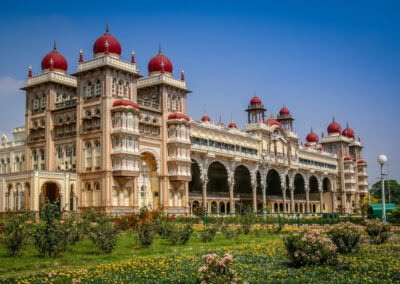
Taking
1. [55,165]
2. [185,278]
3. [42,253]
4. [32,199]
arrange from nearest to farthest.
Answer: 1. [185,278]
2. [42,253]
3. [32,199]
4. [55,165]

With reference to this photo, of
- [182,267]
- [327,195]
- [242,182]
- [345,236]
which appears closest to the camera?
[182,267]

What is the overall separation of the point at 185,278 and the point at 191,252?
621 cm

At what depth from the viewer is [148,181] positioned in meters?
51.0

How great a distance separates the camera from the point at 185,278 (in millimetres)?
12461

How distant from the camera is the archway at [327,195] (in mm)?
91125

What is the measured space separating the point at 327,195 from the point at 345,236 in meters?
78.1

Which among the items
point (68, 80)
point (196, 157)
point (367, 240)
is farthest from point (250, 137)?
point (367, 240)

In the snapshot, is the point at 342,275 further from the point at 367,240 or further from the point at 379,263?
the point at 367,240

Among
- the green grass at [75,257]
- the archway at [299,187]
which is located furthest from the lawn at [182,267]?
the archway at [299,187]

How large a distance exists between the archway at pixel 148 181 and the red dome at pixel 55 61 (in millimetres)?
14270

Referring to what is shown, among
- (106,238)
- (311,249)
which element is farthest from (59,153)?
(311,249)

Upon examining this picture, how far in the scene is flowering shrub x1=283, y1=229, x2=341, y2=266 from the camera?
45.6 feet

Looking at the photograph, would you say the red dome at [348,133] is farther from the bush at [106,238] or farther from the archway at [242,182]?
the bush at [106,238]

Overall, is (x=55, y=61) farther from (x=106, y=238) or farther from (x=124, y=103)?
(x=106, y=238)
